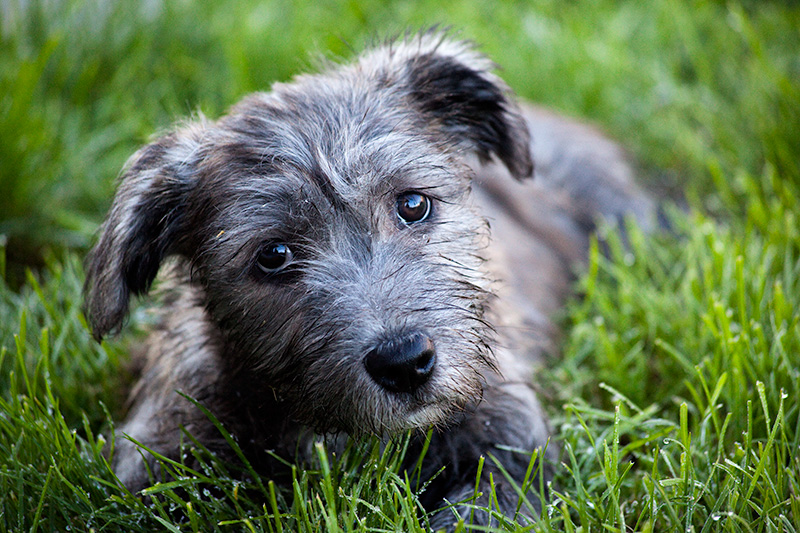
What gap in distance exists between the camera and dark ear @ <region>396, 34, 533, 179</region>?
3436 mm

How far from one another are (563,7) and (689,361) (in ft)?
17.1

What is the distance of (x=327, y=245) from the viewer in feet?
9.04

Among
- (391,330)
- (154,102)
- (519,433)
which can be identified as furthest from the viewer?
(154,102)

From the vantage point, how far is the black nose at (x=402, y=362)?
92.3 inches

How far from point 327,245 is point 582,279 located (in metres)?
2.60

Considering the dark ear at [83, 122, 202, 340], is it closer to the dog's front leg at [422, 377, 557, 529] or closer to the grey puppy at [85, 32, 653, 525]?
the grey puppy at [85, 32, 653, 525]

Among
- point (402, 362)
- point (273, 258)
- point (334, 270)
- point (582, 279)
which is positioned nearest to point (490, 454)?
point (402, 362)

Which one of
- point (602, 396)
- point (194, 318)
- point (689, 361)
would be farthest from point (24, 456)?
point (689, 361)

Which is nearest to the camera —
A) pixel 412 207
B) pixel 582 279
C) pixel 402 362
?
pixel 402 362

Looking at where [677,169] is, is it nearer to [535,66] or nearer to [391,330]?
[535,66]

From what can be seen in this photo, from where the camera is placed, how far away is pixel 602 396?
3861 mm

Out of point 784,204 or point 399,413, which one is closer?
point 399,413

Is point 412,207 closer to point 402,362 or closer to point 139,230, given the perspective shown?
point 402,362

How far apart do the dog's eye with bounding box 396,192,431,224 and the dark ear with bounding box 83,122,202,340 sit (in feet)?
2.86
